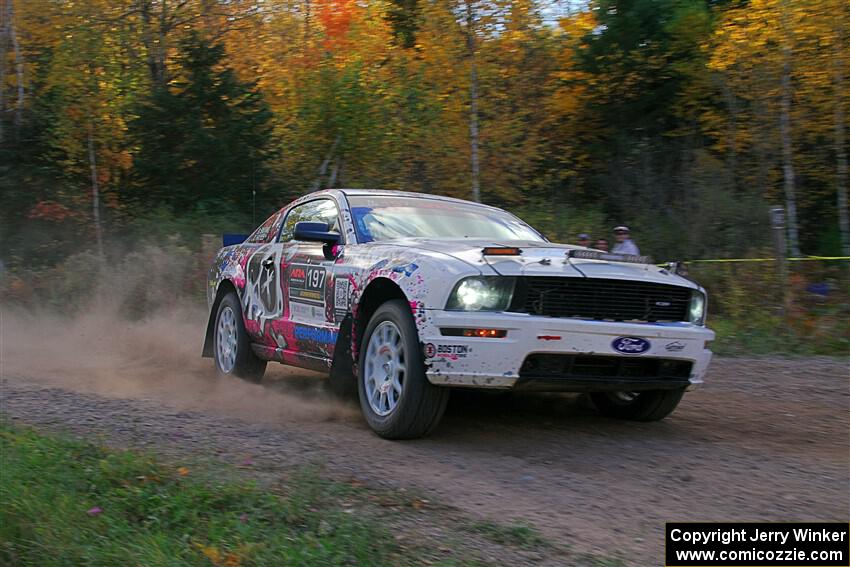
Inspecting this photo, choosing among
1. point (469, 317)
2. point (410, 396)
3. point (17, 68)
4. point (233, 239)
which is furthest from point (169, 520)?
point (17, 68)

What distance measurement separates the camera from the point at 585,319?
5285 mm

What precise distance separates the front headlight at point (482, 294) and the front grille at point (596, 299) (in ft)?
0.19

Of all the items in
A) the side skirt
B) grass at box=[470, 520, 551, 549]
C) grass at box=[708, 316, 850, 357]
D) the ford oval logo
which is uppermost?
the ford oval logo

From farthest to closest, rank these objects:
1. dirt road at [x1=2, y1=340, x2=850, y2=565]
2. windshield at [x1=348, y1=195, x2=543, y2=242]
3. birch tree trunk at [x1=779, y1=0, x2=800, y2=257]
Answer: birch tree trunk at [x1=779, y1=0, x2=800, y2=257] < windshield at [x1=348, y1=195, x2=543, y2=242] < dirt road at [x1=2, y1=340, x2=850, y2=565]

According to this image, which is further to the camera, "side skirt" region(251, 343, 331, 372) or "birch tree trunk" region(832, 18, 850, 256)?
"birch tree trunk" region(832, 18, 850, 256)

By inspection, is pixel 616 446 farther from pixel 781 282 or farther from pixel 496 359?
pixel 781 282

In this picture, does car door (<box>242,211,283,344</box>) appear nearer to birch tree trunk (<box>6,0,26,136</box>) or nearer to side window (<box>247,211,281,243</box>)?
side window (<box>247,211,281,243</box>)

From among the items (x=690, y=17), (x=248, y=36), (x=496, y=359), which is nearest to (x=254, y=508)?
(x=496, y=359)

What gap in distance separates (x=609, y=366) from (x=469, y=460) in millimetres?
1022

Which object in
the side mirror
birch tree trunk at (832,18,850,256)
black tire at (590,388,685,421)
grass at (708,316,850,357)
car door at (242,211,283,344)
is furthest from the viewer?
birch tree trunk at (832,18,850,256)

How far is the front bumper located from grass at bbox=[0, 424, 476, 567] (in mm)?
1087

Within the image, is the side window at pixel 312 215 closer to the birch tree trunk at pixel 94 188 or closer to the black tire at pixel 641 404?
the black tire at pixel 641 404

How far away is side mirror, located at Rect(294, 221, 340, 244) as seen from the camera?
251 inches

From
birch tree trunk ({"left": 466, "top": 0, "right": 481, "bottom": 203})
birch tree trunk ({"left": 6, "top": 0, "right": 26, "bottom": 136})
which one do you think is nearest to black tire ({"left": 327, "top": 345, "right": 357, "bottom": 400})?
birch tree trunk ({"left": 466, "top": 0, "right": 481, "bottom": 203})
